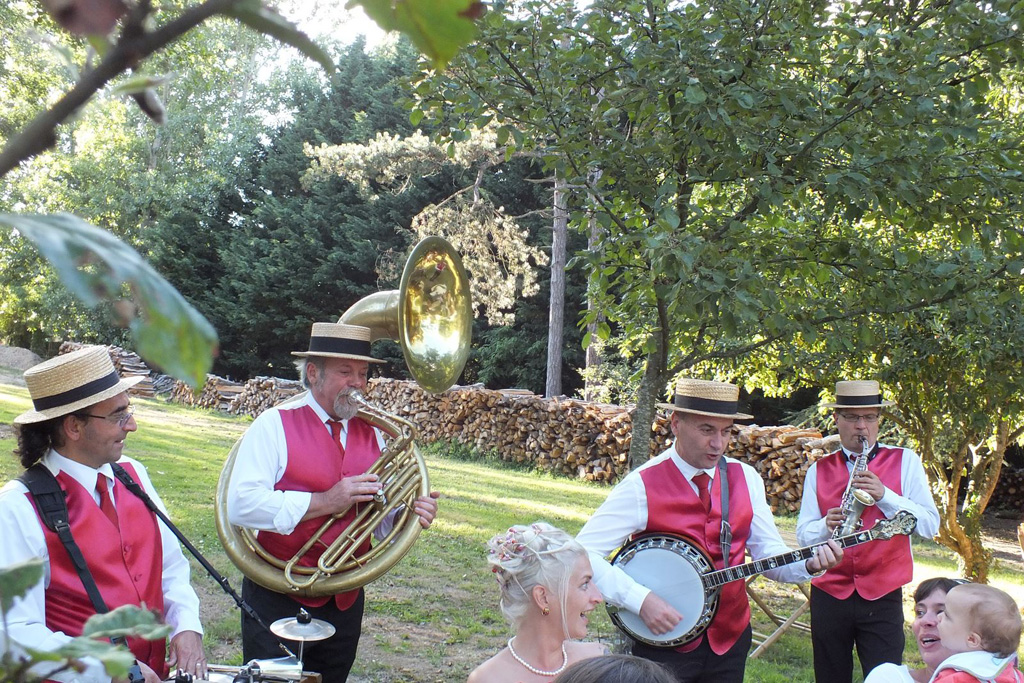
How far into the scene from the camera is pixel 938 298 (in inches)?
173

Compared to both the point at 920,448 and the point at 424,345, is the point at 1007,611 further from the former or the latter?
the point at 920,448

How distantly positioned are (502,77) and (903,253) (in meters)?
2.11

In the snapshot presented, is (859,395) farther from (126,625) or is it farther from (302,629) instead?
(126,625)

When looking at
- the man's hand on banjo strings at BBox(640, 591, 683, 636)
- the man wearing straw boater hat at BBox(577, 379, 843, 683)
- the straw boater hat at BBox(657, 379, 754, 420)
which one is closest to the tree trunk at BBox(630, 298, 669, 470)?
the straw boater hat at BBox(657, 379, 754, 420)

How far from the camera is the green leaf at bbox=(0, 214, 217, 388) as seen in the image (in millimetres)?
342

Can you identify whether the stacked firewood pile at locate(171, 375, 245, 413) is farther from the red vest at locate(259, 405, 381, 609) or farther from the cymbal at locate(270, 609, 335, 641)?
the cymbal at locate(270, 609, 335, 641)

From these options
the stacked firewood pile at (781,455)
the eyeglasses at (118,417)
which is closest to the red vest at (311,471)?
the eyeglasses at (118,417)

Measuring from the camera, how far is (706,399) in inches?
135

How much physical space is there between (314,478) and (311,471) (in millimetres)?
31

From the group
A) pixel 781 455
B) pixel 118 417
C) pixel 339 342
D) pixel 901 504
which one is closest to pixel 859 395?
pixel 901 504

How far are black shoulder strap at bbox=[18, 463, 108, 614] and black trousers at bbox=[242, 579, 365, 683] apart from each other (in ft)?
2.95

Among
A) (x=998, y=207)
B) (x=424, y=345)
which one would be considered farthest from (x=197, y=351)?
(x=998, y=207)

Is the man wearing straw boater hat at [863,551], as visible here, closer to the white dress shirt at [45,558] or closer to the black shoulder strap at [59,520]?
the white dress shirt at [45,558]

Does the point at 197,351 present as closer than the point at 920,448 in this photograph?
Yes
